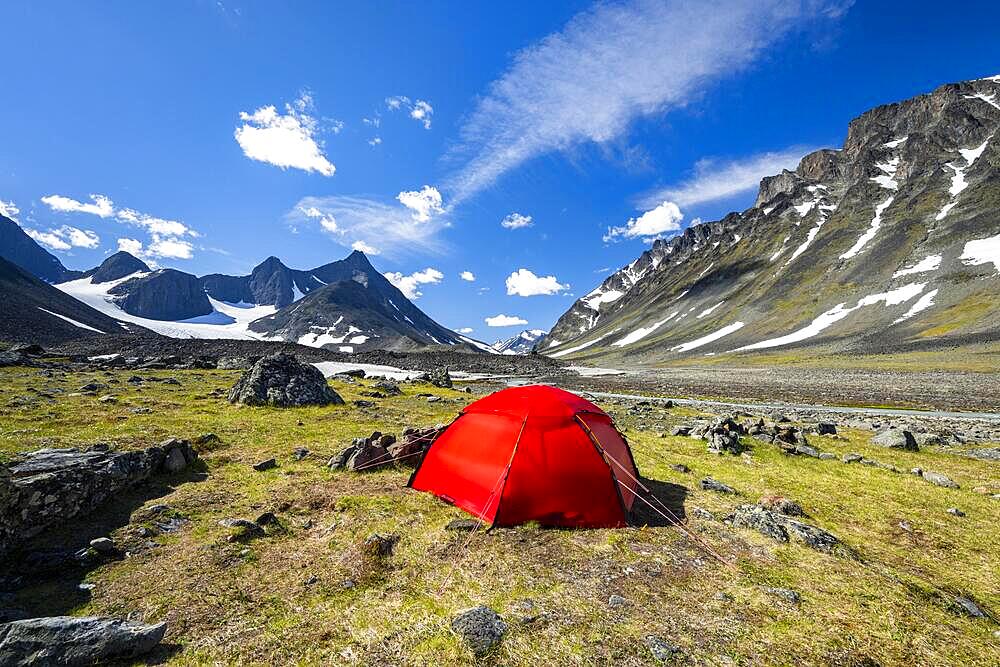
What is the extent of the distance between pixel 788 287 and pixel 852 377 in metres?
104

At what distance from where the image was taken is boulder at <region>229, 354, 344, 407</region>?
77.3 ft

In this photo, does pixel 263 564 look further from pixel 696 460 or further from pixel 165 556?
pixel 696 460

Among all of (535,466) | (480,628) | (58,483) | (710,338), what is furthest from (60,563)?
(710,338)

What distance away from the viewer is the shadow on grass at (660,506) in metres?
9.89

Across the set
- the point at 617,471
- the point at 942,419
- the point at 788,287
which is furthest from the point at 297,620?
the point at 788,287

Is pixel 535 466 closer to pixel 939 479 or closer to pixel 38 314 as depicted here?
pixel 939 479

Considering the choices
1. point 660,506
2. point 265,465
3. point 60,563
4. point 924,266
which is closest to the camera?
point 60,563

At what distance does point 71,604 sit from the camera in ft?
20.1

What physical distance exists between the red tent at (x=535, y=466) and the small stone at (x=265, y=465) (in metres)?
4.62

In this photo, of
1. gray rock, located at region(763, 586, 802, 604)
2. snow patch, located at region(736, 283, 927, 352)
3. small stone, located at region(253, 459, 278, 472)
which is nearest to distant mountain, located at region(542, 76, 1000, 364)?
snow patch, located at region(736, 283, 927, 352)

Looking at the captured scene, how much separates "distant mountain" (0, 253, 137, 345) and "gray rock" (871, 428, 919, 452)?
124233mm

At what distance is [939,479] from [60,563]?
73.3ft

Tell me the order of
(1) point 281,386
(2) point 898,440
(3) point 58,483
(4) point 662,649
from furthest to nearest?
(1) point 281,386 < (2) point 898,440 < (3) point 58,483 < (4) point 662,649

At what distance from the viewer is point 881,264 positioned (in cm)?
11981
